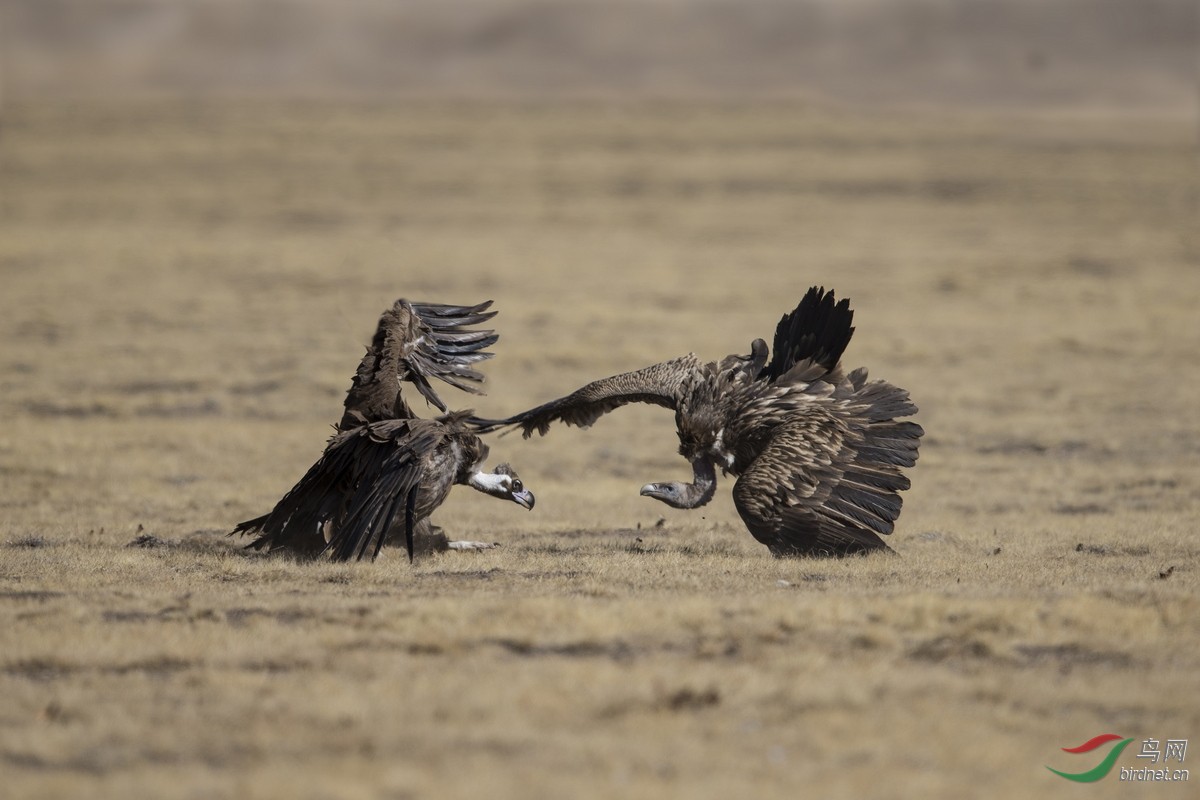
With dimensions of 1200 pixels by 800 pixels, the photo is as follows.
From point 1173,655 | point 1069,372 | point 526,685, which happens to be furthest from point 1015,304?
point 526,685

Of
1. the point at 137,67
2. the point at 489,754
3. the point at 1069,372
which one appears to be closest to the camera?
the point at 489,754

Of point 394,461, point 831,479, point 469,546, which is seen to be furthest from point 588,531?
point 394,461

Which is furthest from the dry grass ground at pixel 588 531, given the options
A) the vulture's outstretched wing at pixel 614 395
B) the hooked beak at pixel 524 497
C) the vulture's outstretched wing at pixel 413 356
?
the vulture's outstretched wing at pixel 413 356

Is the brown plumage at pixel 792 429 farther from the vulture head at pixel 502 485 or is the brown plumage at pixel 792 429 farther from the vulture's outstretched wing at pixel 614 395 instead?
the vulture head at pixel 502 485

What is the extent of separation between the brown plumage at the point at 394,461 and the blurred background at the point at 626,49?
103m

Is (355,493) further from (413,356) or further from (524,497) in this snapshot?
(413,356)

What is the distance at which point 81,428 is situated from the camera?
66.5 feet

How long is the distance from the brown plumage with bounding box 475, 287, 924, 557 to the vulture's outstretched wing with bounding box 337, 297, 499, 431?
0.83m

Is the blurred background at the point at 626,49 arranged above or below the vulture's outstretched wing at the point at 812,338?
above

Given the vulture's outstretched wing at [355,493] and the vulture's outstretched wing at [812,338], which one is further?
the vulture's outstretched wing at [812,338]

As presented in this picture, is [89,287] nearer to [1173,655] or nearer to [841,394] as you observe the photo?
[841,394]

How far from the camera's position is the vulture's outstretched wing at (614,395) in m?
12.5

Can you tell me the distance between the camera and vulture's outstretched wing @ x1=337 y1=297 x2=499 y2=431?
40.2 ft

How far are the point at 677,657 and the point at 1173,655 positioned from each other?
3058mm
